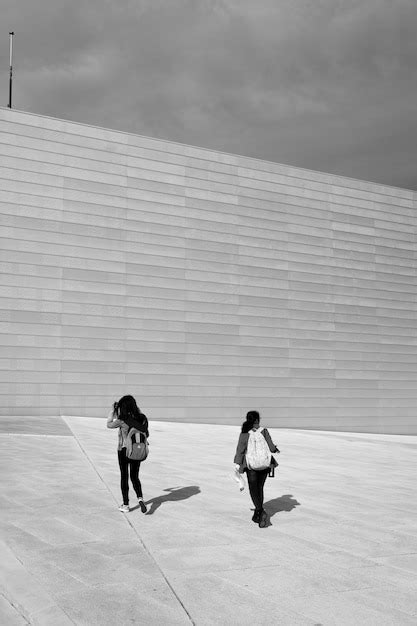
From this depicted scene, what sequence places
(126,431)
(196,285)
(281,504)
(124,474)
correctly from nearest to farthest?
(126,431) → (124,474) → (281,504) → (196,285)

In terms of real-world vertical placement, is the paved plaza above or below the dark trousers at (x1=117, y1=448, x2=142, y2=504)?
below

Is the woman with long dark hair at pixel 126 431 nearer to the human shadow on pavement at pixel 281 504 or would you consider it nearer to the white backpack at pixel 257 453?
the white backpack at pixel 257 453

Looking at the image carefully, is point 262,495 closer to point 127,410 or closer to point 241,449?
point 241,449

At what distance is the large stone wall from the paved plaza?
54.5ft

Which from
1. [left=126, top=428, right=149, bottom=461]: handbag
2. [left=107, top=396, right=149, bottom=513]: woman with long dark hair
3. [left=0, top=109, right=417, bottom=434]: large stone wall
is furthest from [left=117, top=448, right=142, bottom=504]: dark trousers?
[left=0, top=109, right=417, bottom=434]: large stone wall

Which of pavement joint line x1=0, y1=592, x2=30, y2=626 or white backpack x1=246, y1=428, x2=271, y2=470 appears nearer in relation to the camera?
pavement joint line x1=0, y1=592, x2=30, y2=626

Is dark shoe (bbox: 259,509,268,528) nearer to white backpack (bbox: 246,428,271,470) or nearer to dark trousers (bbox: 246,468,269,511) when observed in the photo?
dark trousers (bbox: 246,468,269,511)

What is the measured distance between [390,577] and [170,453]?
1219 cm

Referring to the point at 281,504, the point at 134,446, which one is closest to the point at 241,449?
the point at 134,446

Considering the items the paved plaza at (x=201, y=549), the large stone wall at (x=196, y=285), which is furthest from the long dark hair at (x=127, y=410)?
the large stone wall at (x=196, y=285)

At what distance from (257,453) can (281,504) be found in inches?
84.8

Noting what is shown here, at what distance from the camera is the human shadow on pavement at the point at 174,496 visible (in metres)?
10.3

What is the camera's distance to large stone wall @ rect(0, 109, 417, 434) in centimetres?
3106

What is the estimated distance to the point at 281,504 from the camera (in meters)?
10.8
